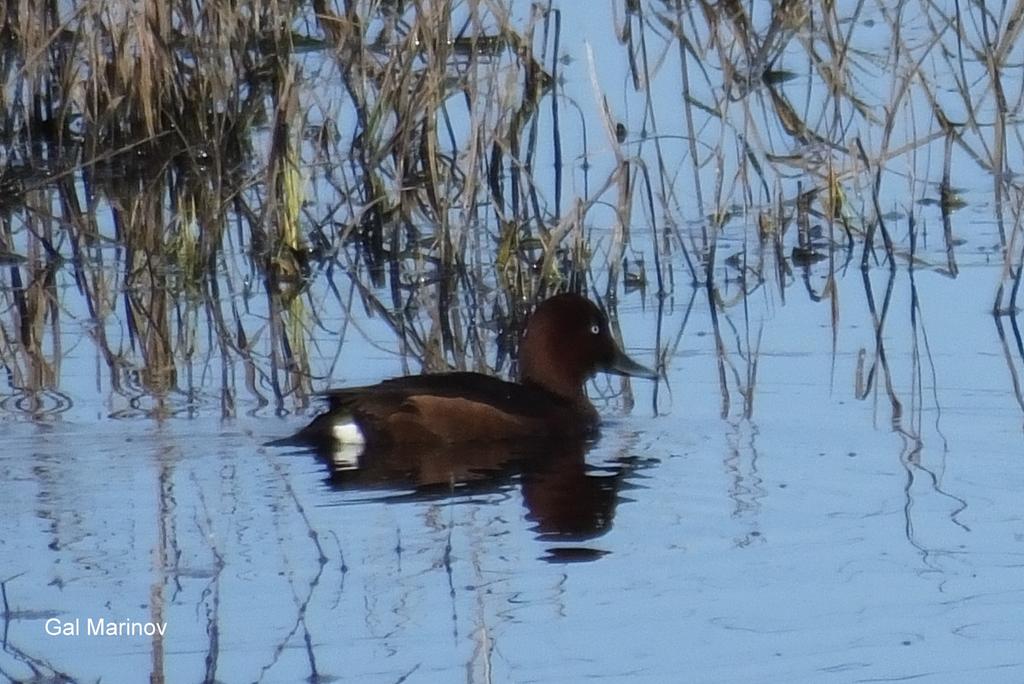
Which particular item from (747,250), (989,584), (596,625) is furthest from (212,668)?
(747,250)

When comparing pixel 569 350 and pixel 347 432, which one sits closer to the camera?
pixel 347 432

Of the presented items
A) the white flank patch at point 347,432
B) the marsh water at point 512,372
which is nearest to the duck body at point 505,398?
the white flank patch at point 347,432

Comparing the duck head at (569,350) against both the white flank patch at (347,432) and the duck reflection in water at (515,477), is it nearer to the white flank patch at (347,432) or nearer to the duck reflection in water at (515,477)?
the duck reflection in water at (515,477)

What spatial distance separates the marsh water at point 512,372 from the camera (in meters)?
5.48

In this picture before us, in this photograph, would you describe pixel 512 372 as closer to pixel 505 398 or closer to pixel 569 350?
pixel 569 350

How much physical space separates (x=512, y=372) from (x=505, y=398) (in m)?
0.98

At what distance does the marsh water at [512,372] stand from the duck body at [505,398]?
11 cm

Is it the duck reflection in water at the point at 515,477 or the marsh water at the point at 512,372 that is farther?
the duck reflection in water at the point at 515,477

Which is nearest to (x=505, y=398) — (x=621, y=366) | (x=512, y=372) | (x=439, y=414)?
(x=439, y=414)

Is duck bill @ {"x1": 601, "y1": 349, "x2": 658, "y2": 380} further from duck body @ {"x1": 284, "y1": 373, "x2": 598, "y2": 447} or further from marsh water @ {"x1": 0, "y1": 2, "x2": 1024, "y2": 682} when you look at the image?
duck body @ {"x1": 284, "y1": 373, "x2": 598, "y2": 447}

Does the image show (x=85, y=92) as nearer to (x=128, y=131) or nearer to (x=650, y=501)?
(x=128, y=131)

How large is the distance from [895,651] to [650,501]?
58.8 inches

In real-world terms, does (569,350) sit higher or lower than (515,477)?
higher

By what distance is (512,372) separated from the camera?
862 centimetres
